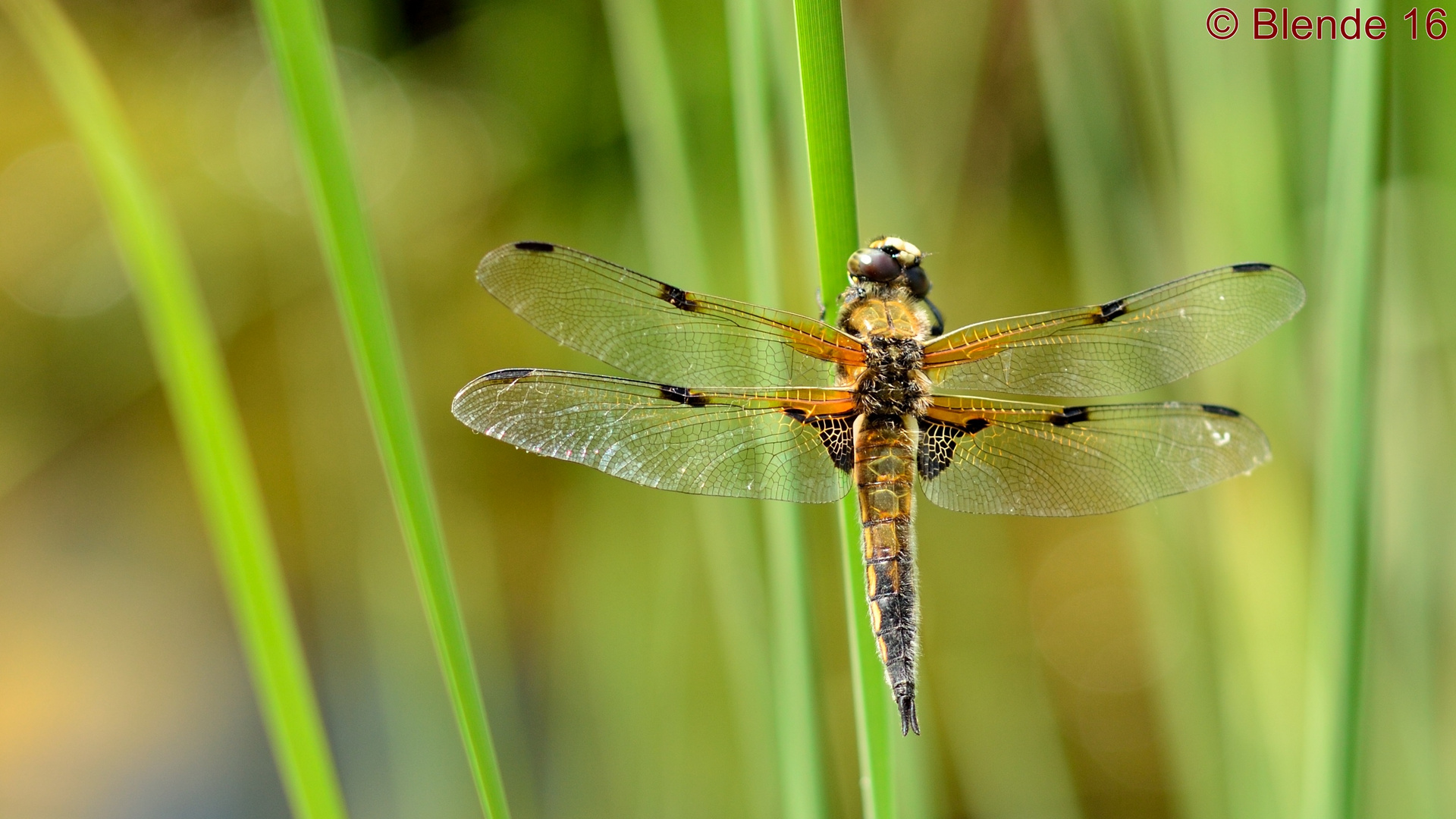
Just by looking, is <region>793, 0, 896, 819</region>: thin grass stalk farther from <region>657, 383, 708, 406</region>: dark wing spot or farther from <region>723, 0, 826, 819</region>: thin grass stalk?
<region>657, 383, 708, 406</region>: dark wing spot

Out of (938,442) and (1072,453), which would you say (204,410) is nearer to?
(938,442)

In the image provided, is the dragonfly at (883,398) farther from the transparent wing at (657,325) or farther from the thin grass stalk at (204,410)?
the thin grass stalk at (204,410)

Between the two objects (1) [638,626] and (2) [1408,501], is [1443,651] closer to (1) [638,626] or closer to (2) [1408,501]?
(2) [1408,501]

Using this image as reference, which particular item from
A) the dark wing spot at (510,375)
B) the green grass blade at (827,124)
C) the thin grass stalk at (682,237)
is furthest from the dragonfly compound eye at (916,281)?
the dark wing spot at (510,375)

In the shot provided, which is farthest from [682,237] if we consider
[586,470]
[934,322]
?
[586,470]

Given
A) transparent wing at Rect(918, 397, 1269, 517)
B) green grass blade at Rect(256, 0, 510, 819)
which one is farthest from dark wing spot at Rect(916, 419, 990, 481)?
green grass blade at Rect(256, 0, 510, 819)

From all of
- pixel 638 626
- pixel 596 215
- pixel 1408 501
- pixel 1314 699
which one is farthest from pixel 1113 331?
pixel 596 215
